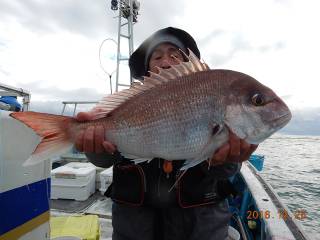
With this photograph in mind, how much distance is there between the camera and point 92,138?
2184 millimetres

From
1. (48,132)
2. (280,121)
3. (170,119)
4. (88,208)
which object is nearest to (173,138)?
(170,119)

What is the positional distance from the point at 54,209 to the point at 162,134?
189 inches

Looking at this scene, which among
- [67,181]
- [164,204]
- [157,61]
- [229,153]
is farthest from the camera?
[67,181]

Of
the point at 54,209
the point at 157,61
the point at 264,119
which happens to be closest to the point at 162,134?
the point at 264,119

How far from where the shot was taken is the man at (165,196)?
2229 millimetres

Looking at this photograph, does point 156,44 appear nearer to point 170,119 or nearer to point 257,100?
point 170,119

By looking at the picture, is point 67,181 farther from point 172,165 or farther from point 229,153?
point 229,153

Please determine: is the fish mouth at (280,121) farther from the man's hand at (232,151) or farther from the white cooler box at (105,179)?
the white cooler box at (105,179)

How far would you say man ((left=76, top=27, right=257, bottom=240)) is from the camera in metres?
2.23

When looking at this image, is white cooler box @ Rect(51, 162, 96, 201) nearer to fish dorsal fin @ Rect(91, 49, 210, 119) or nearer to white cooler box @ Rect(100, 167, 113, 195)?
white cooler box @ Rect(100, 167, 113, 195)

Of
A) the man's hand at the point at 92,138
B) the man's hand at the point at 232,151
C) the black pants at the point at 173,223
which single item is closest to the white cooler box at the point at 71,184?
the black pants at the point at 173,223

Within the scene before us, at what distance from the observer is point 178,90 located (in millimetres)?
2049

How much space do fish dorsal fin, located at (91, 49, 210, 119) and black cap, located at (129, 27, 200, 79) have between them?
792 millimetres

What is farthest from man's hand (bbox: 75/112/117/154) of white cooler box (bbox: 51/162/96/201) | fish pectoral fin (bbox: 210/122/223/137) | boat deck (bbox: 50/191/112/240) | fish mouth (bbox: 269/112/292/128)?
white cooler box (bbox: 51/162/96/201)
